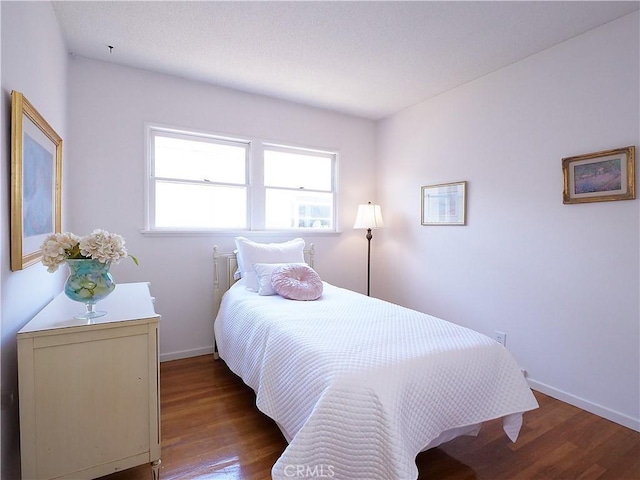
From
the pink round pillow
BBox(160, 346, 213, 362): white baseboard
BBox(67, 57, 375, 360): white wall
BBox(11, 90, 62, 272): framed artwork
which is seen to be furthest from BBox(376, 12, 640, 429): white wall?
BBox(11, 90, 62, 272): framed artwork

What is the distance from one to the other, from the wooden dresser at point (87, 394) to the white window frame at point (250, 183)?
1.46 meters

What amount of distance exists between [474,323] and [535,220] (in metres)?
1.03

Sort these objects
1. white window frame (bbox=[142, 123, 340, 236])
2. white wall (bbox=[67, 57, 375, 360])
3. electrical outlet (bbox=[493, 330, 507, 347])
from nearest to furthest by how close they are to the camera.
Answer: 1. white wall (bbox=[67, 57, 375, 360])
2. electrical outlet (bbox=[493, 330, 507, 347])
3. white window frame (bbox=[142, 123, 340, 236])

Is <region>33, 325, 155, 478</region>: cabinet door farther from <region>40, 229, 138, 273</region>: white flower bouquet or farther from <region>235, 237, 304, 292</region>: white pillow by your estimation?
<region>235, 237, 304, 292</region>: white pillow

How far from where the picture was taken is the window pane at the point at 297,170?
3.43 meters

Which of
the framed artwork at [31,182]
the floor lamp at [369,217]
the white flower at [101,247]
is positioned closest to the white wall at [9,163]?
the framed artwork at [31,182]

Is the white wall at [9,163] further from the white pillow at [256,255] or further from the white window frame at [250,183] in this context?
the white pillow at [256,255]

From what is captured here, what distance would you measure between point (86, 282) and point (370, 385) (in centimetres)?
129

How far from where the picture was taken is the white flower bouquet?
4.56ft

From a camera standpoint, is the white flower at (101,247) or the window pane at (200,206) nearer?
the white flower at (101,247)

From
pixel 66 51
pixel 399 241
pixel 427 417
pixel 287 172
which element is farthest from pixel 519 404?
pixel 66 51

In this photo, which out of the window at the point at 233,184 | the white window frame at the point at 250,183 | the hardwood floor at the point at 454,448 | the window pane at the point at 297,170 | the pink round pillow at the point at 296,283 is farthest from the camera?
the window pane at the point at 297,170

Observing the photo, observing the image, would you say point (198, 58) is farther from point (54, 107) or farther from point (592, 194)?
point (592, 194)

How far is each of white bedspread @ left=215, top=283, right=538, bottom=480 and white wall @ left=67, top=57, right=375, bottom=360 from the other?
3.80ft
